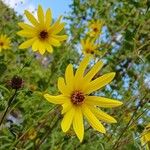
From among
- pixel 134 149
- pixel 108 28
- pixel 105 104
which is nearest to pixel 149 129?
pixel 134 149

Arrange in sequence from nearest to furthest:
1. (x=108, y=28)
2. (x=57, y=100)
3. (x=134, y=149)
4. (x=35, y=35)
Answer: (x=57, y=100), (x=134, y=149), (x=35, y=35), (x=108, y=28)

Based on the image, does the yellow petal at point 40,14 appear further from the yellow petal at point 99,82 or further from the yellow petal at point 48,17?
the yellow petal at point 99,82

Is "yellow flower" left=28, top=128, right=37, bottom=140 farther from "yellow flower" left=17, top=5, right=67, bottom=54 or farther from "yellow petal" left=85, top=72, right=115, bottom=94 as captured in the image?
"yellow petal" left=85, top=72, right=115, bottom=94

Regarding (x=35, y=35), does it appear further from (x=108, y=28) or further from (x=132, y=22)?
(x=108, y=28)

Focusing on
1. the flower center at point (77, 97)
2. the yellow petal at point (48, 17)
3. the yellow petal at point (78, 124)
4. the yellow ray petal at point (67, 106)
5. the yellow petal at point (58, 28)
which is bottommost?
the yellow petal at point (78, 124)

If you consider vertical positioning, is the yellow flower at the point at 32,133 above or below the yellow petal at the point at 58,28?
below

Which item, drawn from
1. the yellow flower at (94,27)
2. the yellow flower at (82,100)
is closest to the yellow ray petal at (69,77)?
the yellow flower at (82,100)

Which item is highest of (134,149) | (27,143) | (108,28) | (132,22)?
(108,28)

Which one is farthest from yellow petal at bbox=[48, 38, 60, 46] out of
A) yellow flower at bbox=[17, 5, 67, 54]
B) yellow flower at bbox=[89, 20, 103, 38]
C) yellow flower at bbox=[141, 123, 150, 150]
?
yellow flower at bbox=[89, 20, 103, 38]
